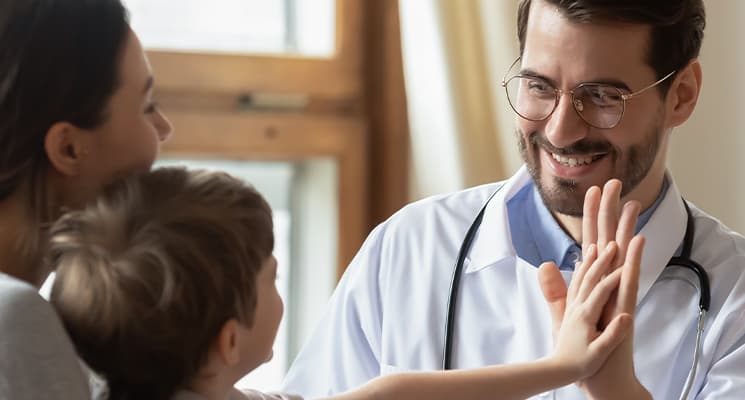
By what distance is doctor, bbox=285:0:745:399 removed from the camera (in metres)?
1.54

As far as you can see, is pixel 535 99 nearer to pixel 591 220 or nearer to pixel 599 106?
pixel 599 106

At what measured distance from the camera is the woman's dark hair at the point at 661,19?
1.58 metres

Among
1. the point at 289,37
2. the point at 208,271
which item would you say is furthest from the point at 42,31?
the point at 289,37

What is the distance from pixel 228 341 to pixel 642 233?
75cm

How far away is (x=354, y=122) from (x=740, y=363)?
113 cm

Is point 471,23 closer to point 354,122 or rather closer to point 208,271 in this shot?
point 354,122

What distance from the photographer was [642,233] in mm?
1601

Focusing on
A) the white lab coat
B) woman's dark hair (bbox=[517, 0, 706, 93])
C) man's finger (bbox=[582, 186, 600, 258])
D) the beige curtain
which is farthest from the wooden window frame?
man's finger (bbox=[582, 186, 600, 258])

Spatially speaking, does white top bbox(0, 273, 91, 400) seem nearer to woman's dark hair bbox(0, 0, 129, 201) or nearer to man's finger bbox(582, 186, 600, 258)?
woman's dark hair bbox(0, 0, 129, 201)

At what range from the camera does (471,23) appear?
85.9 inches

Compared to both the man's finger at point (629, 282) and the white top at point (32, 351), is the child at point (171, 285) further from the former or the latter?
the man's finger at point (629, 282)

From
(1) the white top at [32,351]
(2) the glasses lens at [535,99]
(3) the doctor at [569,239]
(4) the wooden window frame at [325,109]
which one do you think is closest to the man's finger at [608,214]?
(3) the doctor at [569,239]

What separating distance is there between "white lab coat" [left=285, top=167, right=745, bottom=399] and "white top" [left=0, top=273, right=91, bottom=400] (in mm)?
722

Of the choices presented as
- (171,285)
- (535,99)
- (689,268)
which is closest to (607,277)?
(689,268)
